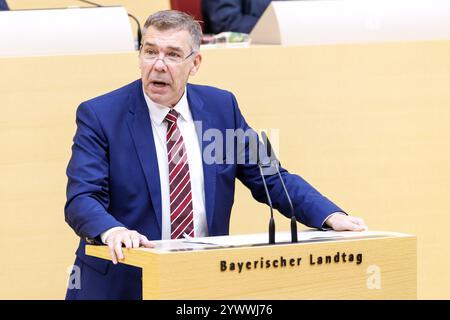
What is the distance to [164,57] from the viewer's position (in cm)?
323

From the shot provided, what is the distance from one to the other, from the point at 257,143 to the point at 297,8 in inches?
52.6

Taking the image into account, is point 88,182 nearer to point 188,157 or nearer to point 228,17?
point 188,157

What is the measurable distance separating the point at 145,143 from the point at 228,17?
295 cm

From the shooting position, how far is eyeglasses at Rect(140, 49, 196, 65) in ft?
10.5

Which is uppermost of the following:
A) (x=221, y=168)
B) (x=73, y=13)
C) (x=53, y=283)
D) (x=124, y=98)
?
(x=73, y=13)

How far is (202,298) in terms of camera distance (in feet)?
8.89

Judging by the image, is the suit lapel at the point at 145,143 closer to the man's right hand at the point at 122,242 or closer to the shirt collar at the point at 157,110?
the shirt collar at the point at 157,110

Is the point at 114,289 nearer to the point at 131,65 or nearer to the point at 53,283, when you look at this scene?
the point at 53,283

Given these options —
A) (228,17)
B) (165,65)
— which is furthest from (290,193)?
(228,17)

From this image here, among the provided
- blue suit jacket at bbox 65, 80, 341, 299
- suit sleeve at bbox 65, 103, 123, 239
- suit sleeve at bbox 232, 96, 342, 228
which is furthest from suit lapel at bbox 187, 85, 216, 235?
suit sleeve at bbox 65, 103, 123, 239

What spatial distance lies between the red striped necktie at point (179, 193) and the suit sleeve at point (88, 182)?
0.66 feet

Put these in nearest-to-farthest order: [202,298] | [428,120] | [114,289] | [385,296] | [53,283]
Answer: [202,298] → [385,296] → [114,289] → [53,283] → [428,120]

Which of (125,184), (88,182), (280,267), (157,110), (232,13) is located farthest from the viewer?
(232,13)

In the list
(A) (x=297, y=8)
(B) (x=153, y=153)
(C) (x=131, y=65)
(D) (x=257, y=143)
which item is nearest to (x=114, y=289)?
(B) (x=153, y=153)
